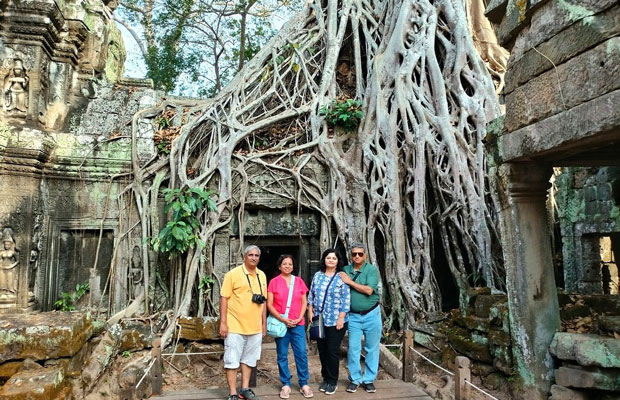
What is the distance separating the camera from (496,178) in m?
3.03

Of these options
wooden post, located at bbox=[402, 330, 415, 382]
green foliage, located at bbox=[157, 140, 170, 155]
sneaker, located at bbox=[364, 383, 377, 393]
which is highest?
green foliage, located at bbox=[157, 140, 170, 155]

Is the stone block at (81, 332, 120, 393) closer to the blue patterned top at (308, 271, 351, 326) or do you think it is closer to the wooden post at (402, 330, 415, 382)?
the blue patterned top at (308, 271, 351, 326)

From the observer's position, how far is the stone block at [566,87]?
2.04 m

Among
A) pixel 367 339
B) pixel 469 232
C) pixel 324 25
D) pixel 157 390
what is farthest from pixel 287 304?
pixel 324 25

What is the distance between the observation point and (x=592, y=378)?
7.83 ft

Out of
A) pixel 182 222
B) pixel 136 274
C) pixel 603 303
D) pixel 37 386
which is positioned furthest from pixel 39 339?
pixel 603 303

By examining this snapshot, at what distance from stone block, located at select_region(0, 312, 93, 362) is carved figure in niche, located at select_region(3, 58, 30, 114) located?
321cm

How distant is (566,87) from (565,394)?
1.76 m

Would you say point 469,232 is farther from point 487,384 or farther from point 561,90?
point 561,90

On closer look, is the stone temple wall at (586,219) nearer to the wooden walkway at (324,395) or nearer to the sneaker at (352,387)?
the wooden walkway at (324,395)

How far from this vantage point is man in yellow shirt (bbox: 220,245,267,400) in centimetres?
304

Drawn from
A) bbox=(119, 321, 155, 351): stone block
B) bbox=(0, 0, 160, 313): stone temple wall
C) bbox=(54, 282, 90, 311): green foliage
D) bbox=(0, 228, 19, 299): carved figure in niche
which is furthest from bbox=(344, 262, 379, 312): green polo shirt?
bbox=(0, 228, 19, 299): carved figure in niche

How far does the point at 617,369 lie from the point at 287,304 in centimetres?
203

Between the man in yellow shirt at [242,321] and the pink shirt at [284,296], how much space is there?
0.10m
